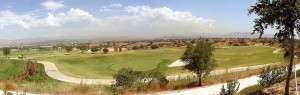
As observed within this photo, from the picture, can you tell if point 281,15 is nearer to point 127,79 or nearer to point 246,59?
point 127,79

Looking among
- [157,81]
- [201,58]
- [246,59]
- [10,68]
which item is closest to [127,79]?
[157,81]

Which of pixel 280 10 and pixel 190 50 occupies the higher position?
pixel 280 10

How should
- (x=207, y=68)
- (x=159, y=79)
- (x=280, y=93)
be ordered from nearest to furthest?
1. (x=280, y=93)
2. (x=159, y=79)
3. (x=207, y=68)

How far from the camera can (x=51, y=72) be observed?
73.8 metres

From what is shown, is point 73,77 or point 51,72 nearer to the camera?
point 73,77

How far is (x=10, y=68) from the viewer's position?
73.2 metres

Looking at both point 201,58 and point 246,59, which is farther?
point 246,59

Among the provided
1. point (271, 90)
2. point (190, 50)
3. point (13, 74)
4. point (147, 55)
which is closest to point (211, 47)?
point (190, 50)

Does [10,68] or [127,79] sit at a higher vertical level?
[127,79]

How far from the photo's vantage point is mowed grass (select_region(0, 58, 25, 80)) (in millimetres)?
66344

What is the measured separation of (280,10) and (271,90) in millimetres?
3926

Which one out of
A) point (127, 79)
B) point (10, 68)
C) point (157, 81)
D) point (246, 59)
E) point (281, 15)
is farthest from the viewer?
point (246, 59)

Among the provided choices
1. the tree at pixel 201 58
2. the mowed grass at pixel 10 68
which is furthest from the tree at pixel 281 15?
the mowed grass at pixel 10 68

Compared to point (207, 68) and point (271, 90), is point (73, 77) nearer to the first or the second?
point (207, 68)
